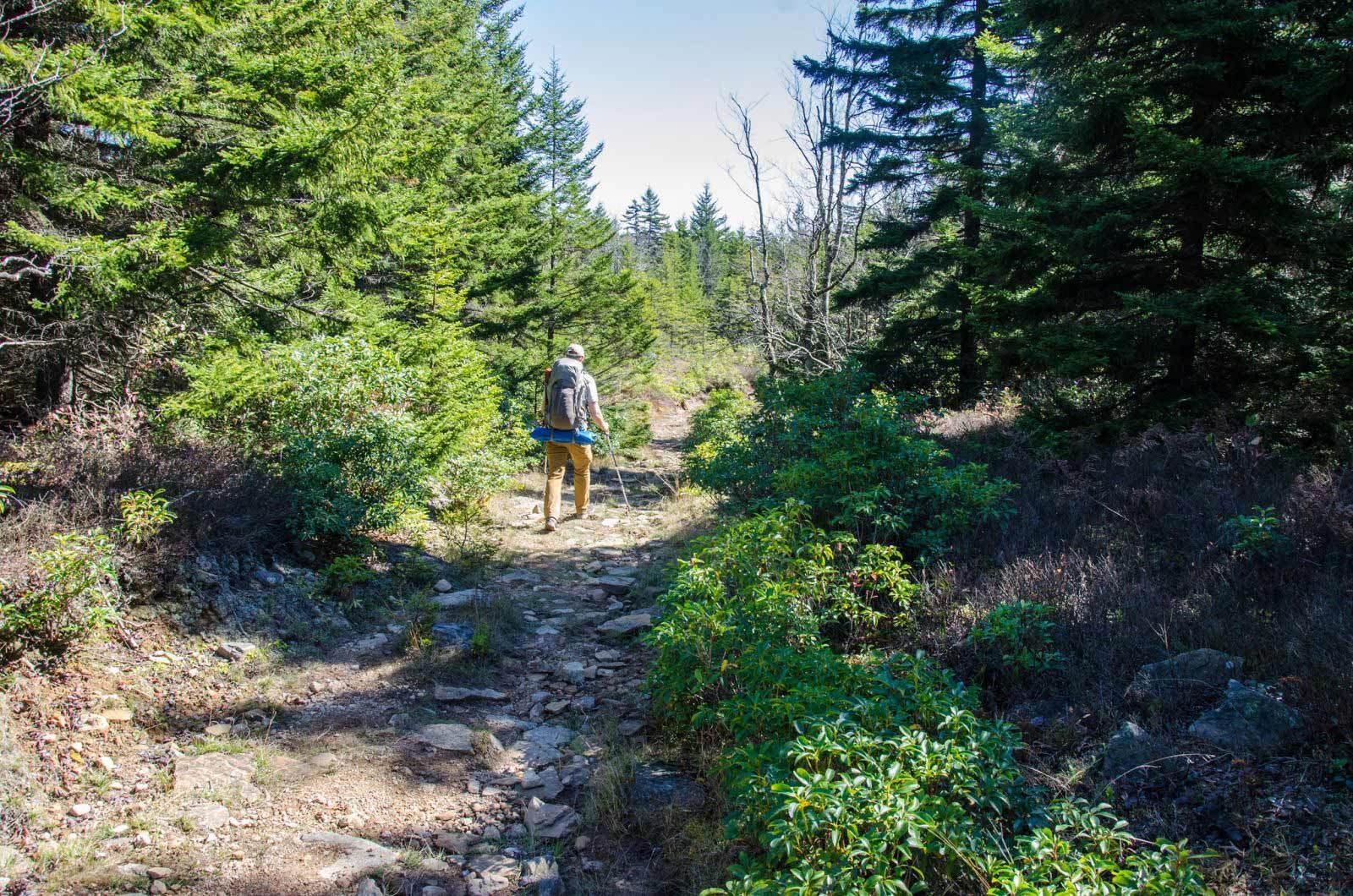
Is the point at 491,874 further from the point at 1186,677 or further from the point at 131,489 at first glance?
the point at 131,489

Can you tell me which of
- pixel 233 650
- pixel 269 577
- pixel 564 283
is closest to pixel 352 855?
pixel 233 650

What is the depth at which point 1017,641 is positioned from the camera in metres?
3.96

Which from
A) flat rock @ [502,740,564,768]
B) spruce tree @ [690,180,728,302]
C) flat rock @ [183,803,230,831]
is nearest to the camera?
flat rock @ [183,803,230,831]

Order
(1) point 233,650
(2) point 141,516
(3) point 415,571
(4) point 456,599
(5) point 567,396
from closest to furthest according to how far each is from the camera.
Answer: (2) point 141,516 → (1) point 233,650 → (4) point 456,599 → (3) point 415,571 → (5) point 567,396

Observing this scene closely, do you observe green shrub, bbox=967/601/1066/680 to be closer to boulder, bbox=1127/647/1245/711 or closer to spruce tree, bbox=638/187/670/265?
boulder, bbox=1127/647/1245/711

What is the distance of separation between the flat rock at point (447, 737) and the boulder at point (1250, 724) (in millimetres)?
3875

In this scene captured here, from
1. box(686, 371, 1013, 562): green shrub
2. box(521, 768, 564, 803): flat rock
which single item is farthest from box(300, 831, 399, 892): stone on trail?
box(686, 371, 1013, 562): green shrub

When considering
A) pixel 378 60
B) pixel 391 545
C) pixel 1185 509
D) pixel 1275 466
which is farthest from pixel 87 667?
pixel 1275 466

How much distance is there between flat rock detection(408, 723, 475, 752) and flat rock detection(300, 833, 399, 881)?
2.92ft

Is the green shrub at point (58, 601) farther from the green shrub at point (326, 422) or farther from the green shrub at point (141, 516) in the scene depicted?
the green shrub at point (326, 422)

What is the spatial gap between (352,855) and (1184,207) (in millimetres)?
8555

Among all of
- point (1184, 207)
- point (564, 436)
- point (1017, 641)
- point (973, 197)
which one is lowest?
point (1017, 641)

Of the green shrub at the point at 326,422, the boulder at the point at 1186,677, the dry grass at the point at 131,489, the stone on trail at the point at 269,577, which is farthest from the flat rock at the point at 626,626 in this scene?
the boulder at the point at 1186,677

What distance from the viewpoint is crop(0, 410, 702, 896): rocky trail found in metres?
3.07
